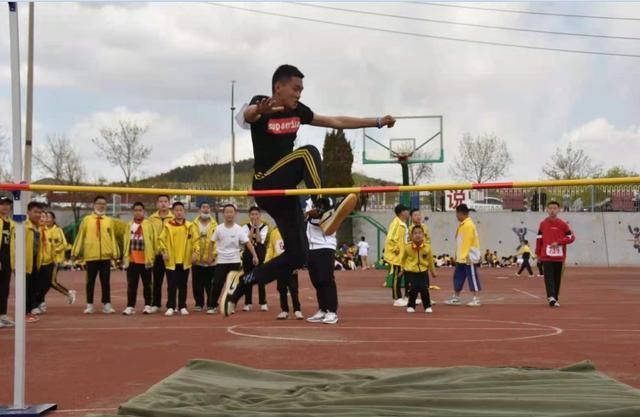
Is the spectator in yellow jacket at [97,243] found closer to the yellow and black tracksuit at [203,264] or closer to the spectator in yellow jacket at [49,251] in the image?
the spectator in yellow jacket at [49,251]

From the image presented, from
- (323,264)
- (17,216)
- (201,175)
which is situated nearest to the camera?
(17,216)

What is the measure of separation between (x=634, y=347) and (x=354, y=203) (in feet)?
11.7

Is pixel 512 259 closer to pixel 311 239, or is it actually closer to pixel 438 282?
pixel 438 282

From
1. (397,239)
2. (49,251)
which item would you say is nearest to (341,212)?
(397,239)

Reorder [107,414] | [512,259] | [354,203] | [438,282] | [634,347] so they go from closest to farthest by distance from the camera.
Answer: [107,414] → [354,203] → [634,347] → [438,282] → [512,259]

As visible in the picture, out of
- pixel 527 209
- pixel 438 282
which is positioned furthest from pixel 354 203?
pixel 527 209

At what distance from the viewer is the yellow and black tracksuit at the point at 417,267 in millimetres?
10945

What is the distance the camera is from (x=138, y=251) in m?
10.8

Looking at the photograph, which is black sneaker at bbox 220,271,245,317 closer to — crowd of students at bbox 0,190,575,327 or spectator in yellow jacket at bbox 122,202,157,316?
crowd of students at bbox 0,190,575,327

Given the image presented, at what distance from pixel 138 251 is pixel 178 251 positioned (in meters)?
0.60

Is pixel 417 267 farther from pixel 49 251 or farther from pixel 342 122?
pixel 342 122

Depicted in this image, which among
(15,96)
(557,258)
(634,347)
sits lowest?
(634,347)

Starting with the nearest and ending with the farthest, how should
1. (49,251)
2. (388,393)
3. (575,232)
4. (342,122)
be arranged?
(388,393) < (342,122) < (49,251) < (575,232)

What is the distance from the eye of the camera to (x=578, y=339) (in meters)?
7.79
